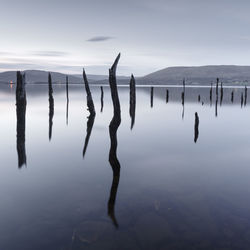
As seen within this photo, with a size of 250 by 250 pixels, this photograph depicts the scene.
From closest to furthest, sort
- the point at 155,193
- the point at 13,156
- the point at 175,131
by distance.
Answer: the point at 155,193 < the point at 13,156 < the point at 175,131

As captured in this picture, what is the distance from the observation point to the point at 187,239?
545cm

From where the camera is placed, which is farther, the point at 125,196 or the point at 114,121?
the point at 114,121

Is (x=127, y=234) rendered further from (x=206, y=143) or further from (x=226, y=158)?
(x=206, y=143)

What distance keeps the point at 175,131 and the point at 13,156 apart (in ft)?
36.7

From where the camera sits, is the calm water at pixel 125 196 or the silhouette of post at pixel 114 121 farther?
the silhouette of post at pixel 114 121

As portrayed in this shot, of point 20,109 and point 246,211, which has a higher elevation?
point 20,109

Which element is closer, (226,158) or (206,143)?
(226,158)

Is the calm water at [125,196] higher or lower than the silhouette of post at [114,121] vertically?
lower

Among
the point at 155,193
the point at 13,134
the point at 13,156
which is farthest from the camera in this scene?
the point at 13,134

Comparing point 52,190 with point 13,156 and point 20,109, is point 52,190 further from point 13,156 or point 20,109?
point 20,109

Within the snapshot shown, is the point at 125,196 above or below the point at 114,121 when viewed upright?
below

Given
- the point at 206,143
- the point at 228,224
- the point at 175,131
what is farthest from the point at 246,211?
the point at 175,131

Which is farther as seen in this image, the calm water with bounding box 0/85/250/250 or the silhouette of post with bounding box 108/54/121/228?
the silhouette of post with bounding box 108/54/121/228

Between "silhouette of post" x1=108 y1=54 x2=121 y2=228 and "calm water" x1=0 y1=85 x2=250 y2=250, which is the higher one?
"silhouette of post" x1=108 y1=54 x2=121 y2=228
